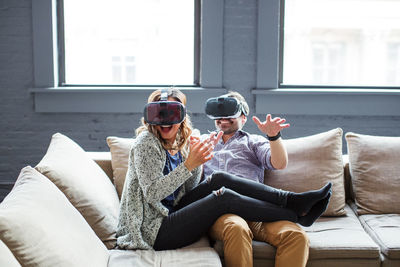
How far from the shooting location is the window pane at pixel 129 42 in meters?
3.68

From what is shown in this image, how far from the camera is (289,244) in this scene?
206cm

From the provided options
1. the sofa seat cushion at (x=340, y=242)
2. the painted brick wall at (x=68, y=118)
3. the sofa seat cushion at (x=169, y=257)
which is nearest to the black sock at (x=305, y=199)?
the sofa seat cushion at (x=340, y=242)

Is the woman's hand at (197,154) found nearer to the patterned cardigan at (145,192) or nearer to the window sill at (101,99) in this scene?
the patterned cardigan at (145,192)

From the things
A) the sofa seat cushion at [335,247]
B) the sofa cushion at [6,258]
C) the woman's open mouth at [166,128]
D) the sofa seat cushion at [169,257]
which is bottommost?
the sofa seat cushion at [335,247]

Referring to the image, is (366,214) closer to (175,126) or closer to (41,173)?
(175,126)

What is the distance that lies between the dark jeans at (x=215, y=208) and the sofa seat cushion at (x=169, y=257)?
0.06m

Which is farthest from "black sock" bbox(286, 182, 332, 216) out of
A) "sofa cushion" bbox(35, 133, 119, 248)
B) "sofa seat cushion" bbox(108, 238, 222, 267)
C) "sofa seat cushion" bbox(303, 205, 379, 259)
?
"sofa cushion" bbox(35, 133, 119, 248)

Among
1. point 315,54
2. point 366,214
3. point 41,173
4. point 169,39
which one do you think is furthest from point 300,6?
point 41,173

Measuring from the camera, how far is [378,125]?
12.0 ft

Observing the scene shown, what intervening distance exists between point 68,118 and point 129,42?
78 cm

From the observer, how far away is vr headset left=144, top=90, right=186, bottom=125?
2.05 m

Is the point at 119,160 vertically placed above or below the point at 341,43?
below

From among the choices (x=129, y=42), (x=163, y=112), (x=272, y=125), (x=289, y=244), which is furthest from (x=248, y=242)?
(x=129, y=42)

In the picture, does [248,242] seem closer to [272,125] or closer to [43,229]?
Result: [272,125]
